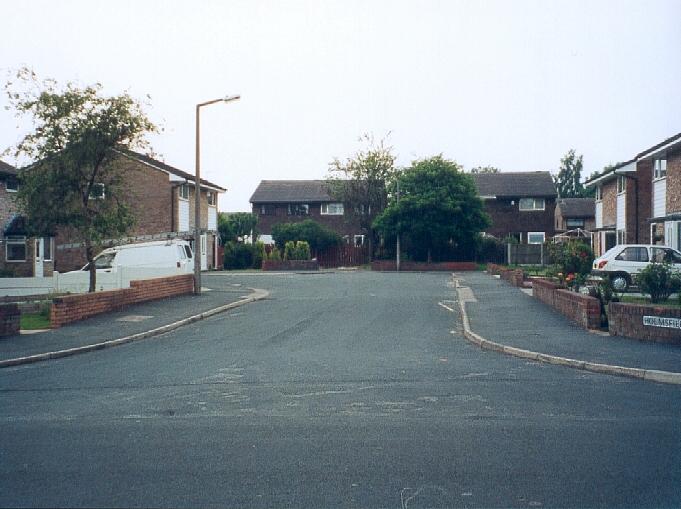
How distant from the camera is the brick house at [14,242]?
36.2 metres

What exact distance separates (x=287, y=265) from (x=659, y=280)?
3186 centimetres

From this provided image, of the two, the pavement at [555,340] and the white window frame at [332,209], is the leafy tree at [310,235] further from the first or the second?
the pavement at [555,340]

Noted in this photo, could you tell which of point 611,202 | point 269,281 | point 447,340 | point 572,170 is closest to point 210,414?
point 447,340

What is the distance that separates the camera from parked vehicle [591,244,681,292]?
25.5 metres

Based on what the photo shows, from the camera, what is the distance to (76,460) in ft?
22.3

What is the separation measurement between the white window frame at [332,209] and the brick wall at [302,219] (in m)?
0.20

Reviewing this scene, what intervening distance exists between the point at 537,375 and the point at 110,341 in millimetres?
8924

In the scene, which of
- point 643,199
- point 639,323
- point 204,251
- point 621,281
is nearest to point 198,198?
point 621,281

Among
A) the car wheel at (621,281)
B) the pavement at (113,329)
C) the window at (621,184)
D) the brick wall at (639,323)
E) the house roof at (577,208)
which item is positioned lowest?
the pavement at (113,329)

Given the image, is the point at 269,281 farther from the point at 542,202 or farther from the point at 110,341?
the point at 542,202

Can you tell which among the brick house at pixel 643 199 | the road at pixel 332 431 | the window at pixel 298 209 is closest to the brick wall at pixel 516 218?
the window at pixel 298 209

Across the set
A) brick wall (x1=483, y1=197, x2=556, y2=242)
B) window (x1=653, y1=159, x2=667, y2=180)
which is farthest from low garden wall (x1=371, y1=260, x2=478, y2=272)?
window (x1=653, y1=159, x2=667, y2=180)

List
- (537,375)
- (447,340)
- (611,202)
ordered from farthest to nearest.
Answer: (611,202), (447,340), (537,375)

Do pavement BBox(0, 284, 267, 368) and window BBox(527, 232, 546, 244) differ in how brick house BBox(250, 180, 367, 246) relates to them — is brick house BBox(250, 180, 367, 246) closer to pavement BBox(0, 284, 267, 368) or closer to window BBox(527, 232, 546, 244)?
Answer: window BBox(527, 232, 546, 244)
